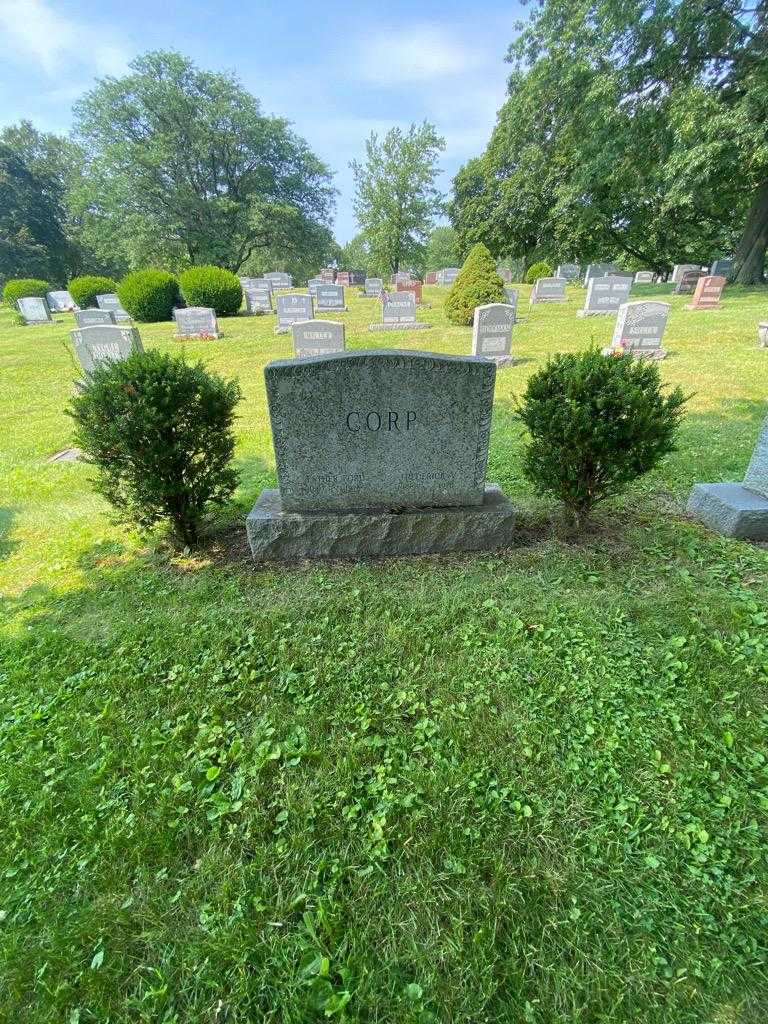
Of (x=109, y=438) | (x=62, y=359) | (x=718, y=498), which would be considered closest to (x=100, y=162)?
(x=62, y=359)

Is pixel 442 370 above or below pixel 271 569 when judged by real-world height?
above

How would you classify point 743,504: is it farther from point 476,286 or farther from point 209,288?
point 209,288

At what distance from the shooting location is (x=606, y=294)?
15.1 meters

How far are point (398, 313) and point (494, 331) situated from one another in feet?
20.9

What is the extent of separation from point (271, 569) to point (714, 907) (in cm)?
282

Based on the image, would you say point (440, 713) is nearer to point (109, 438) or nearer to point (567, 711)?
point (567, 711)

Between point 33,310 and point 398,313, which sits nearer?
point 398,313

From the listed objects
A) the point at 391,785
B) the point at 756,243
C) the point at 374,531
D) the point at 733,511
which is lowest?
the point at 391,785

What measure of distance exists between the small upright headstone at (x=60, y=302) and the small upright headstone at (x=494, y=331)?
27609 mm

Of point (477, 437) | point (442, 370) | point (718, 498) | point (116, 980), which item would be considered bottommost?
point (116, 980)

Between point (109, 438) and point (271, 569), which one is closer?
point (109, 438)

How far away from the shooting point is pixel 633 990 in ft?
4.39

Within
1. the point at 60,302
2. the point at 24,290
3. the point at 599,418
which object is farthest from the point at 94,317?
the point at 599,418

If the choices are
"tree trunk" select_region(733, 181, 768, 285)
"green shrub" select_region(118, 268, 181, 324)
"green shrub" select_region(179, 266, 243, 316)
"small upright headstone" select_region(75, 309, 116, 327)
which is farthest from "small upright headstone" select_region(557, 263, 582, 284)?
"small upright headstone" select_region(75, 309, 116, 327)
